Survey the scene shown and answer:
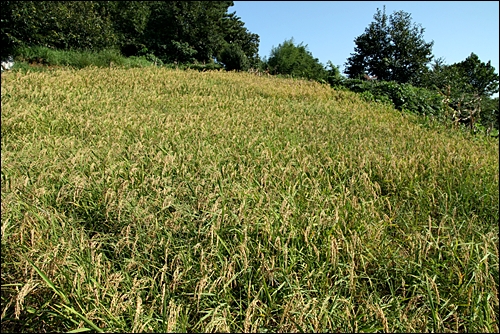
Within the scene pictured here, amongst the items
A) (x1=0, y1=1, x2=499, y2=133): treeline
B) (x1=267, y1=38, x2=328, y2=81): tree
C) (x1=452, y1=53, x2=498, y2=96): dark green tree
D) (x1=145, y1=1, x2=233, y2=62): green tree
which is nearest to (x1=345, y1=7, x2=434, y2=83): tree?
(x1=0, y1=1, x2=499, y2=133): treeline

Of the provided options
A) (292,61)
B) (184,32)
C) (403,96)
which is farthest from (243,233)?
(184,32)

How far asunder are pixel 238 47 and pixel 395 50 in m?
8.50

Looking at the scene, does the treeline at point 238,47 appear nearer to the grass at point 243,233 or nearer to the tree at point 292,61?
the tree at point 292,61

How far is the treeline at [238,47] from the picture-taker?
945 centimetres

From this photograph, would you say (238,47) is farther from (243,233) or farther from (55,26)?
(243,233)

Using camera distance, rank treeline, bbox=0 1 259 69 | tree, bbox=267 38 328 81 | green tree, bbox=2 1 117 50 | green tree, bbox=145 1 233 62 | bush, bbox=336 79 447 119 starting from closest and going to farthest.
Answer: bush, bbox=336 79 447 119, green tree, bbox=2 1 117 50, treeline, bbox=0 1 259 69, tree, bbox=267 38 328 81, green tree, bbox=145 1 233 62

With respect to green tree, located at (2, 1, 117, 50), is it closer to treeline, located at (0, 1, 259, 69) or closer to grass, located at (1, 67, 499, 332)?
treeline, located at (0, 1, 259, 69)

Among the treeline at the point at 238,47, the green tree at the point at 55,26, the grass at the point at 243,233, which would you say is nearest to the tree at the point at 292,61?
the treeline at the point at 238,47

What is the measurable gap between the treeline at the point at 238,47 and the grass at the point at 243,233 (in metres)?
3.11

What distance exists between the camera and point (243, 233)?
225 cm

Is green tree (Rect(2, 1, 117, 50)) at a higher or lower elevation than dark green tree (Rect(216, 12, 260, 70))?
lower

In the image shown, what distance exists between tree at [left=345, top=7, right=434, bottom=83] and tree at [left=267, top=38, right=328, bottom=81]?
14.6ft

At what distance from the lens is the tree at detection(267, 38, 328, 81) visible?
2397cm

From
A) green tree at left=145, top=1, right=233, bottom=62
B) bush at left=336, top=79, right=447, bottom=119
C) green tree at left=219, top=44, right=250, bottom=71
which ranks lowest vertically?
bush at left=336, top=79, right=447, bottom=119
